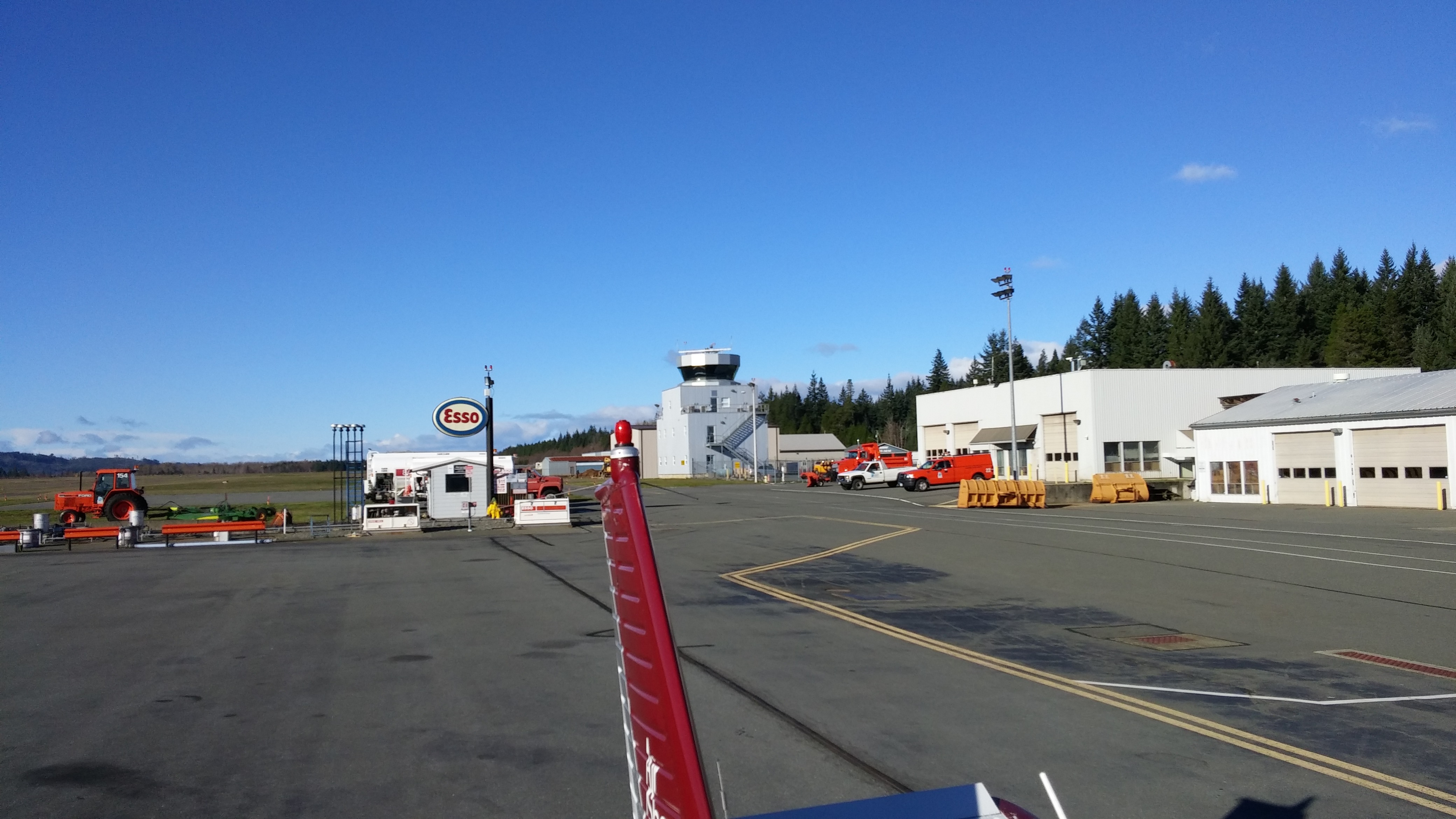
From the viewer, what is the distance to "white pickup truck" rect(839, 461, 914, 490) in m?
63.3

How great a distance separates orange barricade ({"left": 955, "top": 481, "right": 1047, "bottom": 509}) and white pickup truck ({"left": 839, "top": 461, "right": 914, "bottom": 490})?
62.9 ft

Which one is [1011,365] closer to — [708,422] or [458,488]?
[458,488]

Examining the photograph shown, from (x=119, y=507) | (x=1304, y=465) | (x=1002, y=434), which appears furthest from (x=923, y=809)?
(x=1002, y=434)

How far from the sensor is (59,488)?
11462 centimetres

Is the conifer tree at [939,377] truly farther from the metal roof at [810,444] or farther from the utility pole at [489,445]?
the utility pole at [489,445]

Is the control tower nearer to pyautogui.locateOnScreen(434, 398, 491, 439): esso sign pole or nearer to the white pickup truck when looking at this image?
the white pickup truck

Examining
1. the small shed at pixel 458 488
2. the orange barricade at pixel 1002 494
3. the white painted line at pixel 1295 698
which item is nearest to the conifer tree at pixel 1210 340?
the orange barricade at pixel 1002 494

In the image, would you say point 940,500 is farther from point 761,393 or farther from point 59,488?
point 761,393

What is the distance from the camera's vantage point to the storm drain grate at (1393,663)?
33.0 feet

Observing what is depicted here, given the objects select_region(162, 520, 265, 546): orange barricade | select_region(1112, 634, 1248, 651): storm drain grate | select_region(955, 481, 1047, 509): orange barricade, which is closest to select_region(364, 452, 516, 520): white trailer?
select_region(162, 520, 265, 546): orange barricade

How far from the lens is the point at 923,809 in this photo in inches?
101

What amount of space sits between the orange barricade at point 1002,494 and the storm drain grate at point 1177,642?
30344mm

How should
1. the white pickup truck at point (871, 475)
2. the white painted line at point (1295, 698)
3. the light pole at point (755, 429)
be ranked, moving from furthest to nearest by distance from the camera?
the light pole at point (755, 429) → the white pickup truck at point (871, 475) → the white painted line at point (1295, 698)

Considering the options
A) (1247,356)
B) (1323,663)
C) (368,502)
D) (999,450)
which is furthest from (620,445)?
(1247,356)
